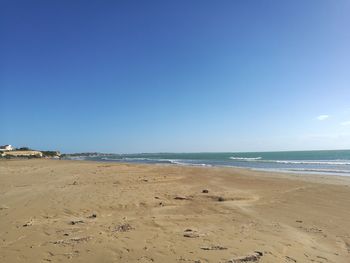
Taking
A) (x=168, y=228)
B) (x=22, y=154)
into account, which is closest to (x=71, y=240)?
(x=168, y=228)

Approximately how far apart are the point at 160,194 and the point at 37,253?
7.57 metres

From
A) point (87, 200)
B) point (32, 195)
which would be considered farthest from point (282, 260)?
point (32, 195)

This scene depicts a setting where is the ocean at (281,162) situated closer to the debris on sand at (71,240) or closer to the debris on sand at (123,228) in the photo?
the debris on sand at (123,228)

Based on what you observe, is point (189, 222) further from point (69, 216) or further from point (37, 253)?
point (37, 253)

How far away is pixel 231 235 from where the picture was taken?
7004 mm

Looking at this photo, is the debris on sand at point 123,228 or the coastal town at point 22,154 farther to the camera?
the coastal town at point 22,154

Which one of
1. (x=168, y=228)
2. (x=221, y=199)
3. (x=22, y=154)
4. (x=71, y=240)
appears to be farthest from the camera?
(x=22, y=154)

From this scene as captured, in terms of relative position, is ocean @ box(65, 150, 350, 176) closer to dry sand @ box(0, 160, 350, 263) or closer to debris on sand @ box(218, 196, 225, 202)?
debris on sand @ box(218, 196, 225, 202)

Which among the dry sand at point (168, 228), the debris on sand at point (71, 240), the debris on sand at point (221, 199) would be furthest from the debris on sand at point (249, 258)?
the debris on sand at point (221, 199)

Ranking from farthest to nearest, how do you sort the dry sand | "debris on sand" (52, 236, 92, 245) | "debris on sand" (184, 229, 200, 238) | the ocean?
the ocean, "debris on sand" (184, 229, 200, 238), "debris on sand" (52, 236, 92, 245), the dry sand

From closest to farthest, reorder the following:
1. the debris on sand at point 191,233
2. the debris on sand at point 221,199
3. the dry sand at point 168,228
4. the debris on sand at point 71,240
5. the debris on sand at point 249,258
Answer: the debris on sand at point 249,258, the dry sand at point 168,228, the debris on sand at point 71,240, the debris on sand at point 191,233, the debris on sand at point 221,199

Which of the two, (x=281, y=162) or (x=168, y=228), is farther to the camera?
(x=281, y=162)

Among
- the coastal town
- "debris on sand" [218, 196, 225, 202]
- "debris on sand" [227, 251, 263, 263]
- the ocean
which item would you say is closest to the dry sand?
"debris on sand" [227, 251, 263, 263]

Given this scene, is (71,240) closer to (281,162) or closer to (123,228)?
(123,228)
